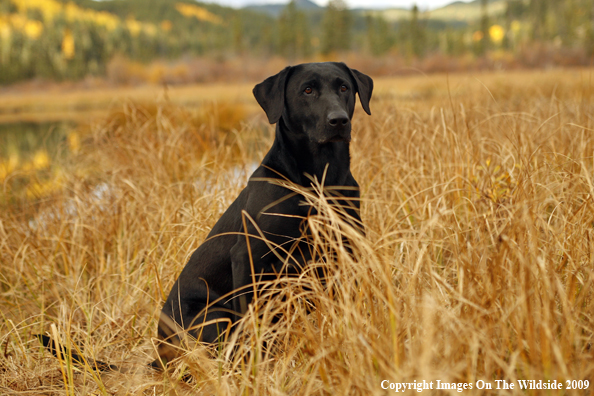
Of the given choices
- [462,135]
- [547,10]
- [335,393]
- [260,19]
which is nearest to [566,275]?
[335,393]

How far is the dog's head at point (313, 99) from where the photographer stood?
6.40 ft

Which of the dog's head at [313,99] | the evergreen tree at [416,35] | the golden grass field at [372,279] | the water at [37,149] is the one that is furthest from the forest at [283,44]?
the dog's head at [313,99]

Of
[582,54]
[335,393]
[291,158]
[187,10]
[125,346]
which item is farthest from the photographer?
[187,10]

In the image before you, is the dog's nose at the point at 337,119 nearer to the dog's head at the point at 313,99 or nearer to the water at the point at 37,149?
the dog's head at the point at 313,99

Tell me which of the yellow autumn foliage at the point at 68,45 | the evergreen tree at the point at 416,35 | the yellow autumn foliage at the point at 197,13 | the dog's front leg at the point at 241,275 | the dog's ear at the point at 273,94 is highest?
the yellow autumn foliage at the point at 197,13

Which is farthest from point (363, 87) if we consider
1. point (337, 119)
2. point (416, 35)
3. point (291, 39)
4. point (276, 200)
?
point (416, 35)

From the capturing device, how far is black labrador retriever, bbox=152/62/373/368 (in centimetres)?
188

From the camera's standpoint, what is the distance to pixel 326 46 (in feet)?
190

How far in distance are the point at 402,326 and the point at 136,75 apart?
29.7 m

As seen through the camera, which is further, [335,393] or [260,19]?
[260,19]

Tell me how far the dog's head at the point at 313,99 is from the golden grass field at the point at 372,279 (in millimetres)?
349

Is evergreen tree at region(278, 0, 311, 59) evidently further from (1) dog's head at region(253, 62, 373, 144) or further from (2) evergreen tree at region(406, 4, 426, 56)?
(1) dog's head at region(253, 62, 373, 144)

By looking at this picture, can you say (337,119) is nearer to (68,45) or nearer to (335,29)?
(335,29)

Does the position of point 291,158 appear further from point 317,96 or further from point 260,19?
point 260,19
